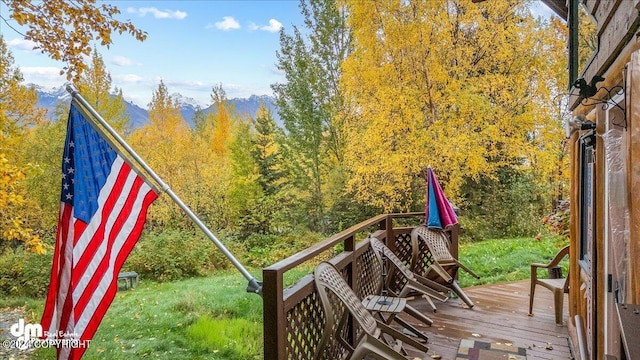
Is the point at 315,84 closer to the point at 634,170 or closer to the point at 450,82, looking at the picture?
the point at 450,82

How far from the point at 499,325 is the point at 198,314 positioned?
4180 millimetres

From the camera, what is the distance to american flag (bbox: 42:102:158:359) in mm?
2312

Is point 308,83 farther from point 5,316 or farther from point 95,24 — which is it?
point 5,316

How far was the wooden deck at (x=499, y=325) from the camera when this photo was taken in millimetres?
3354

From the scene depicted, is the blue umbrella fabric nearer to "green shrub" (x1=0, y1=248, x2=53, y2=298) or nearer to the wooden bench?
the wooden bench

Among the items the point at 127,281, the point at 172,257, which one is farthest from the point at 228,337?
the point at 172,257

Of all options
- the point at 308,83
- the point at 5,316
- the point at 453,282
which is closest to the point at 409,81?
the point at 308,83

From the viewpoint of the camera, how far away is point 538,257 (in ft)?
24.1

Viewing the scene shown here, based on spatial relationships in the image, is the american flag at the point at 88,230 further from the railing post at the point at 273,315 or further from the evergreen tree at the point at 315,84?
the evergreen tree at the point at 315,84

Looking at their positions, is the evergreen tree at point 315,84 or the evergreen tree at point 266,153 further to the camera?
the evergreen tree at point 266,153

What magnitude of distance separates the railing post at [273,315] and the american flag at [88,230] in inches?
37.1

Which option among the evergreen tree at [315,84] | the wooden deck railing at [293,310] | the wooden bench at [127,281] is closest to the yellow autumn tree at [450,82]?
the evergreen tree at [315,84]

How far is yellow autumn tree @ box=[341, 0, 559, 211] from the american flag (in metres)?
6.28

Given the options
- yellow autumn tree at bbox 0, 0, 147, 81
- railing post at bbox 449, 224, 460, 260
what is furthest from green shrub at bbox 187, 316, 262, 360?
yellow autumn tree at bbox 0, 0, 147, 81
